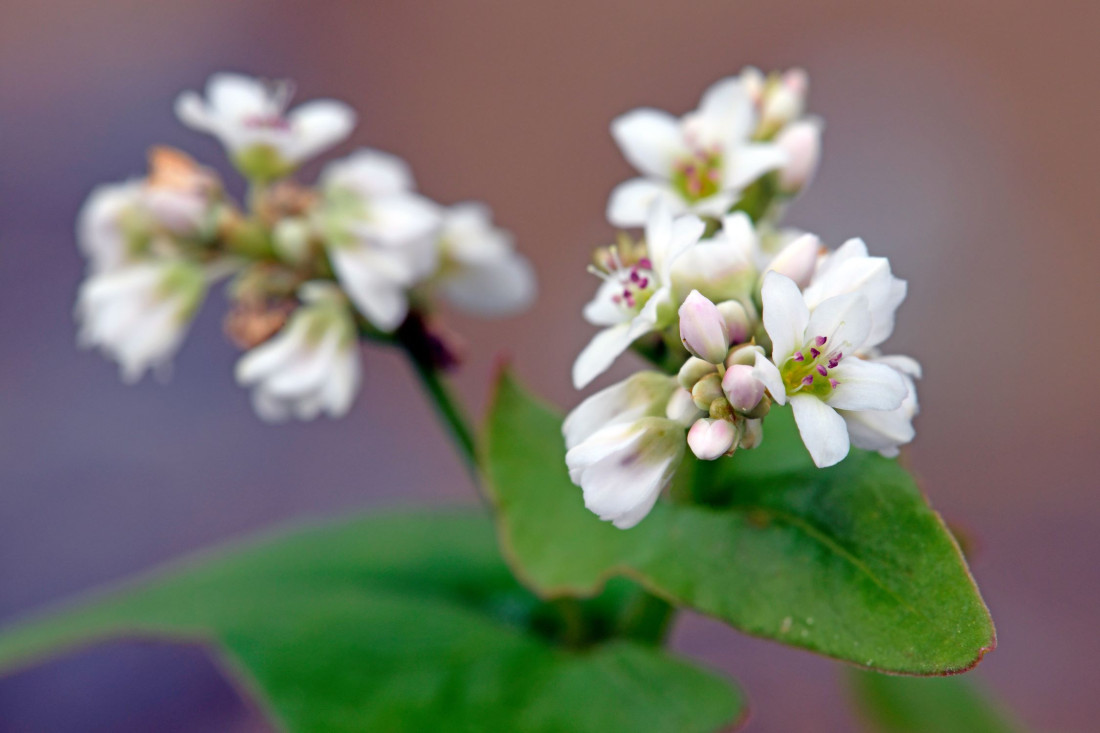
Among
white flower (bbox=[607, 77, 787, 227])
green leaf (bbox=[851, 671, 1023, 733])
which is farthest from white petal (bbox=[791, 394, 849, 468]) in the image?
green leaf (bbox=[851, 671, 1023, 733])

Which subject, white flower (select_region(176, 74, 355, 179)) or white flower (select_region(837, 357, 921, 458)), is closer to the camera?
white flower (select_region(837, 357, 921, 458))

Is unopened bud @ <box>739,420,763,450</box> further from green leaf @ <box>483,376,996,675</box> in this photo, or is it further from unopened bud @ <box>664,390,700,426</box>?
green leaf @ <box>483,376,996,675</box>

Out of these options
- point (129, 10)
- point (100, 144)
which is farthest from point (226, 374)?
point (129, 10)

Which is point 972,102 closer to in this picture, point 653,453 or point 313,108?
point 313,108

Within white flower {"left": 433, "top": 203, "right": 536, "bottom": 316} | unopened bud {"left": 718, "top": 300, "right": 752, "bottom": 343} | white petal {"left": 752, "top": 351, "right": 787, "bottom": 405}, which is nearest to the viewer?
white petal {"left": 752, "top": 351, "right": 787, "bottom": 405}

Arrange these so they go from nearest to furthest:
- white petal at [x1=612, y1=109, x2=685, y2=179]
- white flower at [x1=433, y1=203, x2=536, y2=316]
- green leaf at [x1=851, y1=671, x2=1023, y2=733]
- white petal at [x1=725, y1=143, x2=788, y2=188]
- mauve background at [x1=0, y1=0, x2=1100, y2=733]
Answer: white petal at [x1=725, y1=143, x2=788, y2=188], white petal at [x1=612, y1=109, x2=685, y2=179], white flower at [x1=433, y1=203, x2=536, y2=316], green leaf at [x1=851, y1=671, x2=1023, y2=733], mauve background at [x1=0, y1=0, x2=1100, y2=733]

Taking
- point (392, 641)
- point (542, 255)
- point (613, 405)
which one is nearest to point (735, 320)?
point (613, 405)

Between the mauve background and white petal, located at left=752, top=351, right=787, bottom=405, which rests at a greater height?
white petal, located at left=752, top=351, right=787, bottom=405
